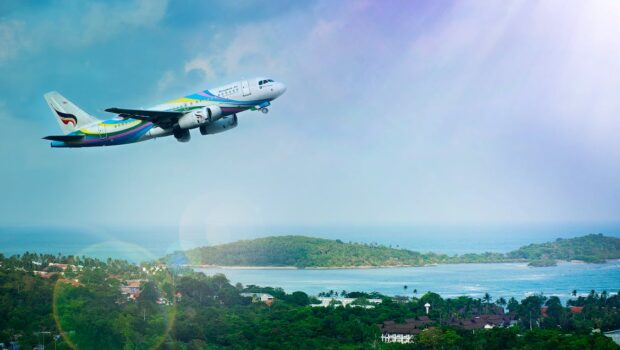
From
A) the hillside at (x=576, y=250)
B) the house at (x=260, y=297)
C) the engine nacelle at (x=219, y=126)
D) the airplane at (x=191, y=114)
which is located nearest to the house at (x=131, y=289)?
the house at (x=260, y=297)

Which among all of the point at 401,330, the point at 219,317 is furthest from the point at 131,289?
the point at 401,330

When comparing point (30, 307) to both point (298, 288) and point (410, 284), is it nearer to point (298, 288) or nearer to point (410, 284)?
point (298, 288)

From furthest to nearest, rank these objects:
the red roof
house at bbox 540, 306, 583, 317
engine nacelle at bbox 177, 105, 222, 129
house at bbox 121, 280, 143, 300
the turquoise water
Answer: the turquoise water → the red roof → house at bbox 540, 306, 583, 317 → house at bbox 121, 280, 143, 300 → engine nacelle at bbox 177, 105, 222, 129

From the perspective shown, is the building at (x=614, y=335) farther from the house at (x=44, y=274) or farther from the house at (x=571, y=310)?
the house at (x=44, y=274)

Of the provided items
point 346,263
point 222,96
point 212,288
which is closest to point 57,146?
point 222,96

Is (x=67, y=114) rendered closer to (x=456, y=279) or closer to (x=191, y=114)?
(x=191, y=114)

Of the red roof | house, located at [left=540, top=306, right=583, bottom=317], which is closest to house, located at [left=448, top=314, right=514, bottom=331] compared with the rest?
house, located at [left=540, top=306, right=583, bottom=317]

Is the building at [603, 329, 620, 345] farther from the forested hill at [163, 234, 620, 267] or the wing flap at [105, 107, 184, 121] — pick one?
the forested hill at [163, 234, 620, 267]
